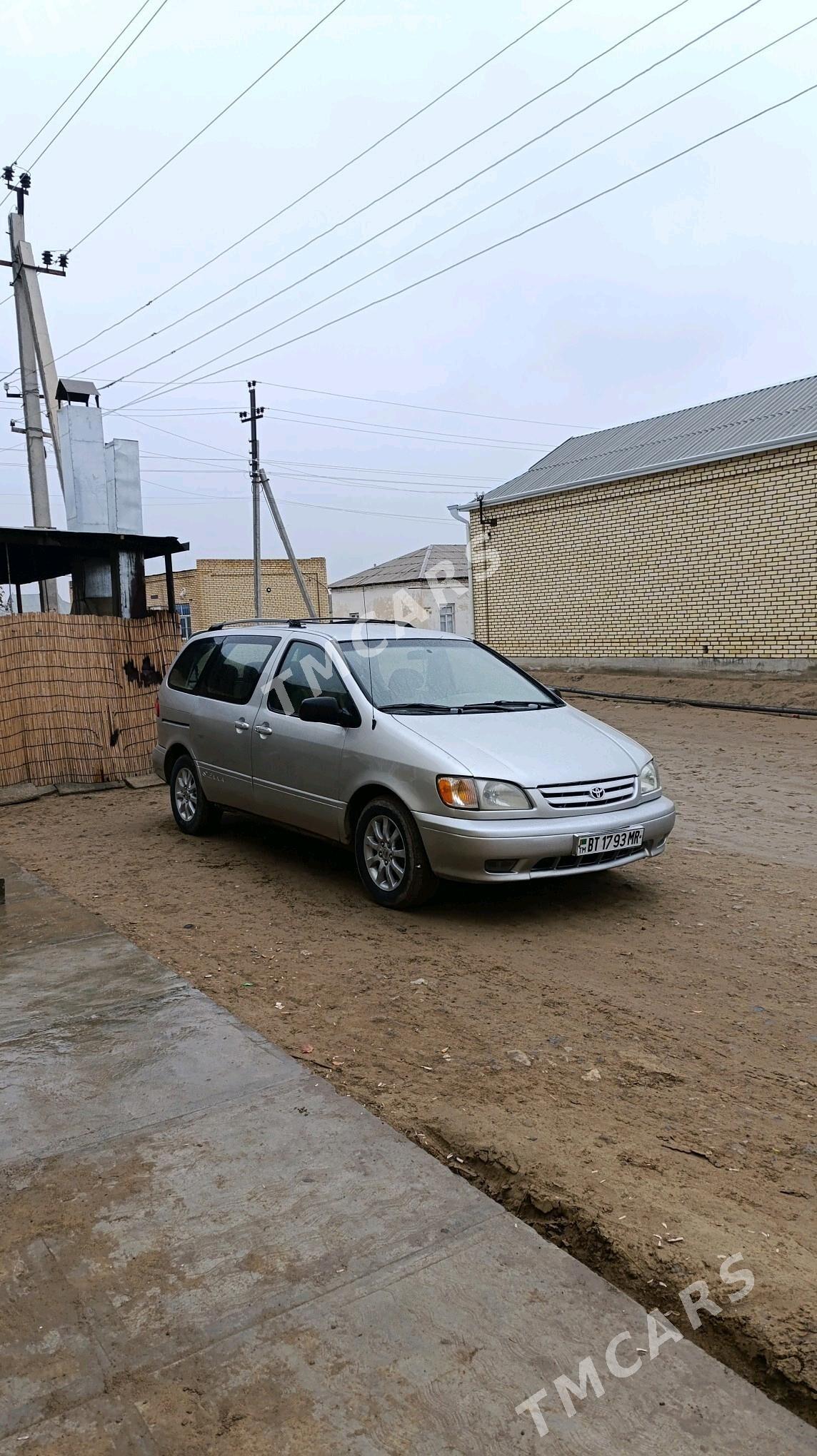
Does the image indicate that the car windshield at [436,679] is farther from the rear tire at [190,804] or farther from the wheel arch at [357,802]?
the rear tire at [190,804]

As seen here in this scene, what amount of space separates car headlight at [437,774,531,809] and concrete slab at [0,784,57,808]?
657 cm

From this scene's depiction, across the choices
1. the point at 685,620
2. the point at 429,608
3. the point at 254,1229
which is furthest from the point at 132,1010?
the point at 429,608

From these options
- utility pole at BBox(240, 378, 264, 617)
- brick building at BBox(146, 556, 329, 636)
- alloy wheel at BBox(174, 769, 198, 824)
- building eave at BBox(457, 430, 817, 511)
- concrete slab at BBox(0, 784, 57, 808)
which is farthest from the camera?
brick building at BBox(146, 556, 329, 636)

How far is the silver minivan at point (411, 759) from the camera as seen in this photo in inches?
215

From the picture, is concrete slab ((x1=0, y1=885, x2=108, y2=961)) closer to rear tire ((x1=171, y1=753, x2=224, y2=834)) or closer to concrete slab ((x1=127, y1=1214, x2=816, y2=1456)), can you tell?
rear tire ((x1=171, y1=753, x2=224, y2=834))

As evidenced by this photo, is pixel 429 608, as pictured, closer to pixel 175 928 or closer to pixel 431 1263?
pixel 175 928

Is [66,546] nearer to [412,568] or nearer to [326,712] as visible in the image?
[326,712]

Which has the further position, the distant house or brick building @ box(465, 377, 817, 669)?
the distant house

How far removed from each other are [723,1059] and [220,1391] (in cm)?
231

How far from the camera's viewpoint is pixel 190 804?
8164mm

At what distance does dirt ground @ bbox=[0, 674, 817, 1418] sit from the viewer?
2.72m

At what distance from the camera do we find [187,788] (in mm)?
8180

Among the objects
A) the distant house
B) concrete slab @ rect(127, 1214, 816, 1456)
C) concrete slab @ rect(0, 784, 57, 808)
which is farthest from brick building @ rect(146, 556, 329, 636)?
concrete slab @ rect(127, 1214, 816, 1456)

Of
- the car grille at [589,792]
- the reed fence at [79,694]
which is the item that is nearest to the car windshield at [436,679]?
the car grille at [589,792]
